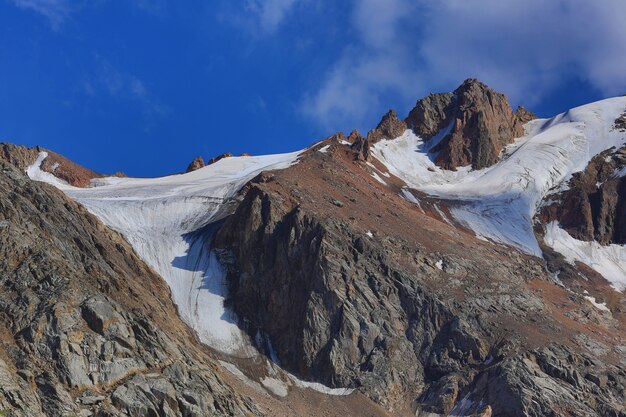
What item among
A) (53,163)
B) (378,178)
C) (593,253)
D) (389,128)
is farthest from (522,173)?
(53,163)

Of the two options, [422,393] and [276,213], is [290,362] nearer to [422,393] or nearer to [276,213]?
[422,393]

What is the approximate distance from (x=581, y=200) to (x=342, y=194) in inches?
1689

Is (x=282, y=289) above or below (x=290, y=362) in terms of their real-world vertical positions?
above

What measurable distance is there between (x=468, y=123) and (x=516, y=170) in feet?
57.1

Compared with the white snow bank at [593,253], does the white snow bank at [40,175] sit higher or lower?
higher

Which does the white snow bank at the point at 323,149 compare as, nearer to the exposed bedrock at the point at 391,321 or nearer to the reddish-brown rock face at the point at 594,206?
the reddish-brown rock face at the point at 594,206

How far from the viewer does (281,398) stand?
69.7 meters

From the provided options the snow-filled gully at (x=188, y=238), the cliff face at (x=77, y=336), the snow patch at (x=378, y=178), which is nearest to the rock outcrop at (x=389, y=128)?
the snow patch at (x=378, y=178)

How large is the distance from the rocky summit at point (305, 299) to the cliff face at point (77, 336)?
132 millimetres

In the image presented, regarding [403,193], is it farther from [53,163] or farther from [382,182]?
[53,163]

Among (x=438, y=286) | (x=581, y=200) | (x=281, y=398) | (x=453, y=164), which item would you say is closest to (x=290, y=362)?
(x=281, y=398)

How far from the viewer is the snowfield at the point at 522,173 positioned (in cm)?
11375

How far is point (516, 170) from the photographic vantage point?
135500 mm

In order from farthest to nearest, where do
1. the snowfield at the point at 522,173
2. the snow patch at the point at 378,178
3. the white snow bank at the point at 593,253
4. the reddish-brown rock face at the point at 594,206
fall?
the snow patch at the point at 378,178 < the reddish-brown rock face at the point at 594,206 < the snowfield at the point at 522,173 < the white snow bank at the point at 593,253
